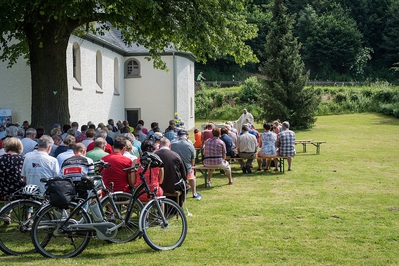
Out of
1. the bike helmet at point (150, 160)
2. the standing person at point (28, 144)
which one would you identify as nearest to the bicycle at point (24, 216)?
the bike helmet at point (150, 160)

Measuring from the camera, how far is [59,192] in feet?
23.0

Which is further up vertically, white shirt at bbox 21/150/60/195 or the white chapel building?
the white chapel building

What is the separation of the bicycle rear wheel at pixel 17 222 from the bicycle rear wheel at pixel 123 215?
97 cm

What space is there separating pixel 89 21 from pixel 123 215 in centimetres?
1006

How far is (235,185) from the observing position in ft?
46.4

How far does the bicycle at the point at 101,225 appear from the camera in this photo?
281 inches

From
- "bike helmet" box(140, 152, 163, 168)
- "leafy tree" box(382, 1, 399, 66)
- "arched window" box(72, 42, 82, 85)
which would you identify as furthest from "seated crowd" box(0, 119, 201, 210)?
"leafy tree" box(382, 1, 399, 66)

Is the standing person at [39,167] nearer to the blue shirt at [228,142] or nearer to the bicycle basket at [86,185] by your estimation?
the bicycle basket at [86,185]

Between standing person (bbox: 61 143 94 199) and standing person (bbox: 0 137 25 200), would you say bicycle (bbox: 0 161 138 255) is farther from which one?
standing person (bbox: 0 137 25 200)

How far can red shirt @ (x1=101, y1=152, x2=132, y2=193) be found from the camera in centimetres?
874

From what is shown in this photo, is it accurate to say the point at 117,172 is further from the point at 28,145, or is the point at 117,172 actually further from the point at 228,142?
the point at 228,142

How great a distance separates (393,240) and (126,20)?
10117 millimetres

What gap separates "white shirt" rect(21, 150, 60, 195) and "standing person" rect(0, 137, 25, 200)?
1.15 ft

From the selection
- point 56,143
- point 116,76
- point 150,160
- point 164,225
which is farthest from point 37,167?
point 116,76
